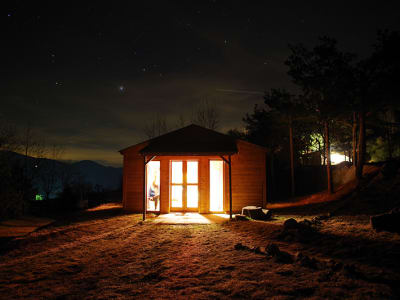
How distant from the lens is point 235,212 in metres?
11.9

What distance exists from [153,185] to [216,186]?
3.25 meters

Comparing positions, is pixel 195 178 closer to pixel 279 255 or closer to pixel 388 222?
pixel 279 255

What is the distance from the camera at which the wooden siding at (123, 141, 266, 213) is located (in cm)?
1202

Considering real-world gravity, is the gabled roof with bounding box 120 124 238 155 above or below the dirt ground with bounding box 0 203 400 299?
above

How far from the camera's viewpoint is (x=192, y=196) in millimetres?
12359

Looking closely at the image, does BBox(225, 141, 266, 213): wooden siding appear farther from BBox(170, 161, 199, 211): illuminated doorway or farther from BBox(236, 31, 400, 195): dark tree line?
BBox(236, 31, 400, 195): dark tree line

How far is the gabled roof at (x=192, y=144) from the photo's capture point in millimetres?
10773

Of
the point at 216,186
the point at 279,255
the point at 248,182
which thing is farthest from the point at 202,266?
the point at 248,182

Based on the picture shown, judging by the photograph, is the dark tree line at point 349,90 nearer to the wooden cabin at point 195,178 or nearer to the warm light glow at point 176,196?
the wooden cabin at point 195,178

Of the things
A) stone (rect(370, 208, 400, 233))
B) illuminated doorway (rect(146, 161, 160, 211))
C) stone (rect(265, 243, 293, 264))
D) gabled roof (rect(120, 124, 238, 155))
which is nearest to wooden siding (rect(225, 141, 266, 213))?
gabled roof (rect(120, 124, 238, 155))

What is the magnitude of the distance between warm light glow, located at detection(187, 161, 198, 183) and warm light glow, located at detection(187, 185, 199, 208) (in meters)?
0.33

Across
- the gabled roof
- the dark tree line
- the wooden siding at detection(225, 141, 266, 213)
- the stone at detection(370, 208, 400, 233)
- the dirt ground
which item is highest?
the dark tree line

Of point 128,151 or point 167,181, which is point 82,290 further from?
point 128,151

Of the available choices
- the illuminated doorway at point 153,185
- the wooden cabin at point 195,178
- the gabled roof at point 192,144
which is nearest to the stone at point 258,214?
the wooden cabin at point 195,178
